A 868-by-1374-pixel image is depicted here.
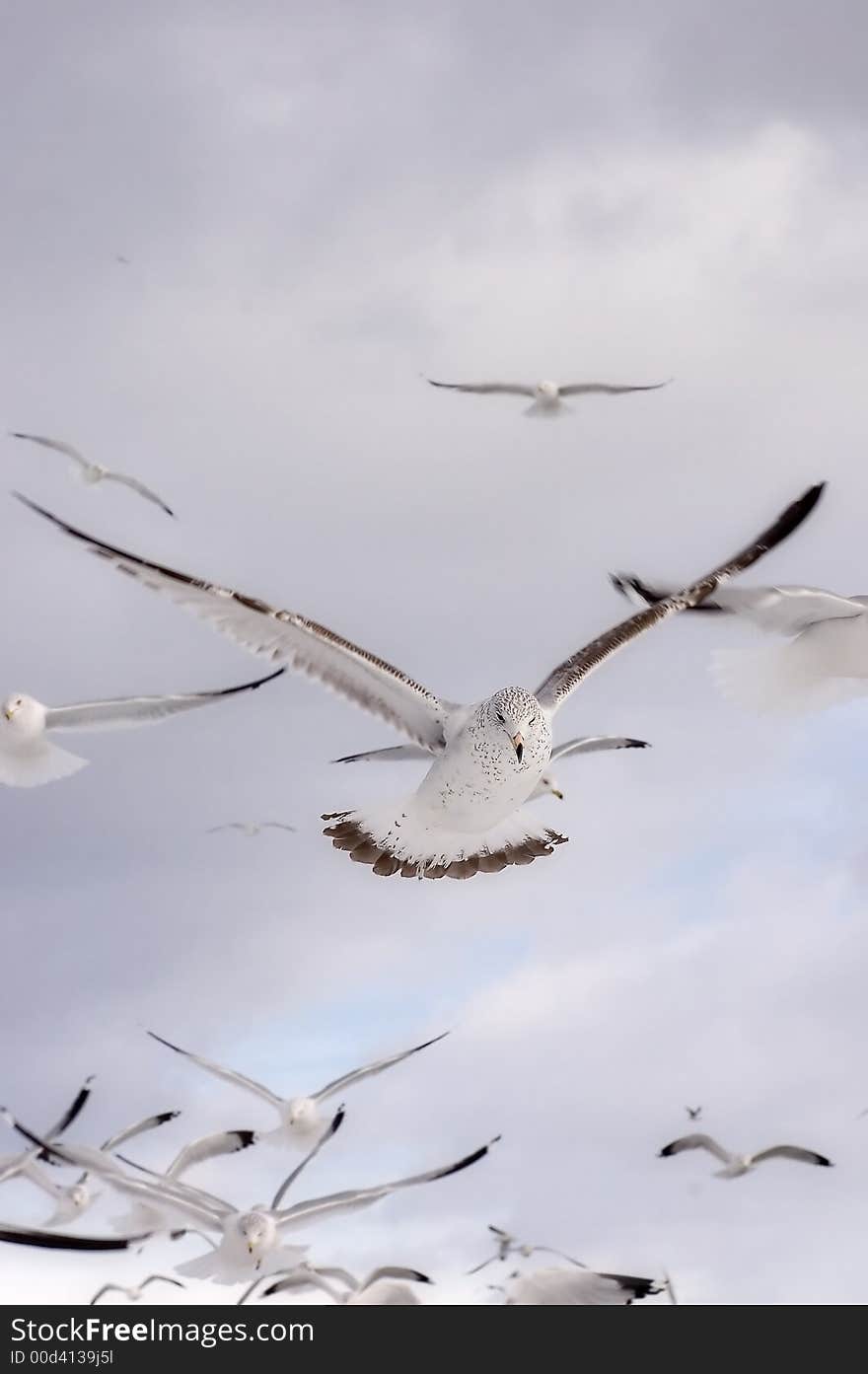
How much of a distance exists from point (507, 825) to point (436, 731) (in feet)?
3.93

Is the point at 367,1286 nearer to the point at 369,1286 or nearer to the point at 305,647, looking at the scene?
the point at 369,1286

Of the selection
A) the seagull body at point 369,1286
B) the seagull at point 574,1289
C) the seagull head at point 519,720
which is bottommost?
the seagull at point 574,1289

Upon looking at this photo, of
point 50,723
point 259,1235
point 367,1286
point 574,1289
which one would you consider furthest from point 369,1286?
point 50,723

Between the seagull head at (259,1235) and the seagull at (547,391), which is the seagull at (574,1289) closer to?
the seagull head at (259,1235)

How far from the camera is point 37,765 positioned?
13648mm

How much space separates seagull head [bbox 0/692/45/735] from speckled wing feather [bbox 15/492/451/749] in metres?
4.33

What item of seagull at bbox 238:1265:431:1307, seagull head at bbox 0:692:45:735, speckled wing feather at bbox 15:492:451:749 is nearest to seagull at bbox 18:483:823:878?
speckled wing feather at bbox 15:492:451:749

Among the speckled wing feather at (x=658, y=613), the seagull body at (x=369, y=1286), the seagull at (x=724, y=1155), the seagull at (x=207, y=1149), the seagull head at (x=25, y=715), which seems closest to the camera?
the speckled wing feather at (x=658, y=613)

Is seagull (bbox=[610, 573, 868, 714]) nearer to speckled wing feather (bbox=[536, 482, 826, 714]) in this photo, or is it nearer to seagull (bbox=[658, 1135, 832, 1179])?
speckled wing feather (bbox=[536, 482, 826, 714])

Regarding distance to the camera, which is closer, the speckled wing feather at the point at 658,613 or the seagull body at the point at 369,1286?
the speckled wing feather at the point at 658,613

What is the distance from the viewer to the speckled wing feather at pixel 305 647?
8906 millimetres

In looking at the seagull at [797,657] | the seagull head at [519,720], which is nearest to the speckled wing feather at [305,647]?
the seagull head at [519,720]

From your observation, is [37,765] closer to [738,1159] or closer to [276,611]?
[276,611]

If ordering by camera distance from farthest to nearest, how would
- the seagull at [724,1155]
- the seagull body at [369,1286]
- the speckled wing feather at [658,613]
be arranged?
the seagull at [724,1155] < the seagull body at [369,1286] < the speckled wing feather at [658,613]
